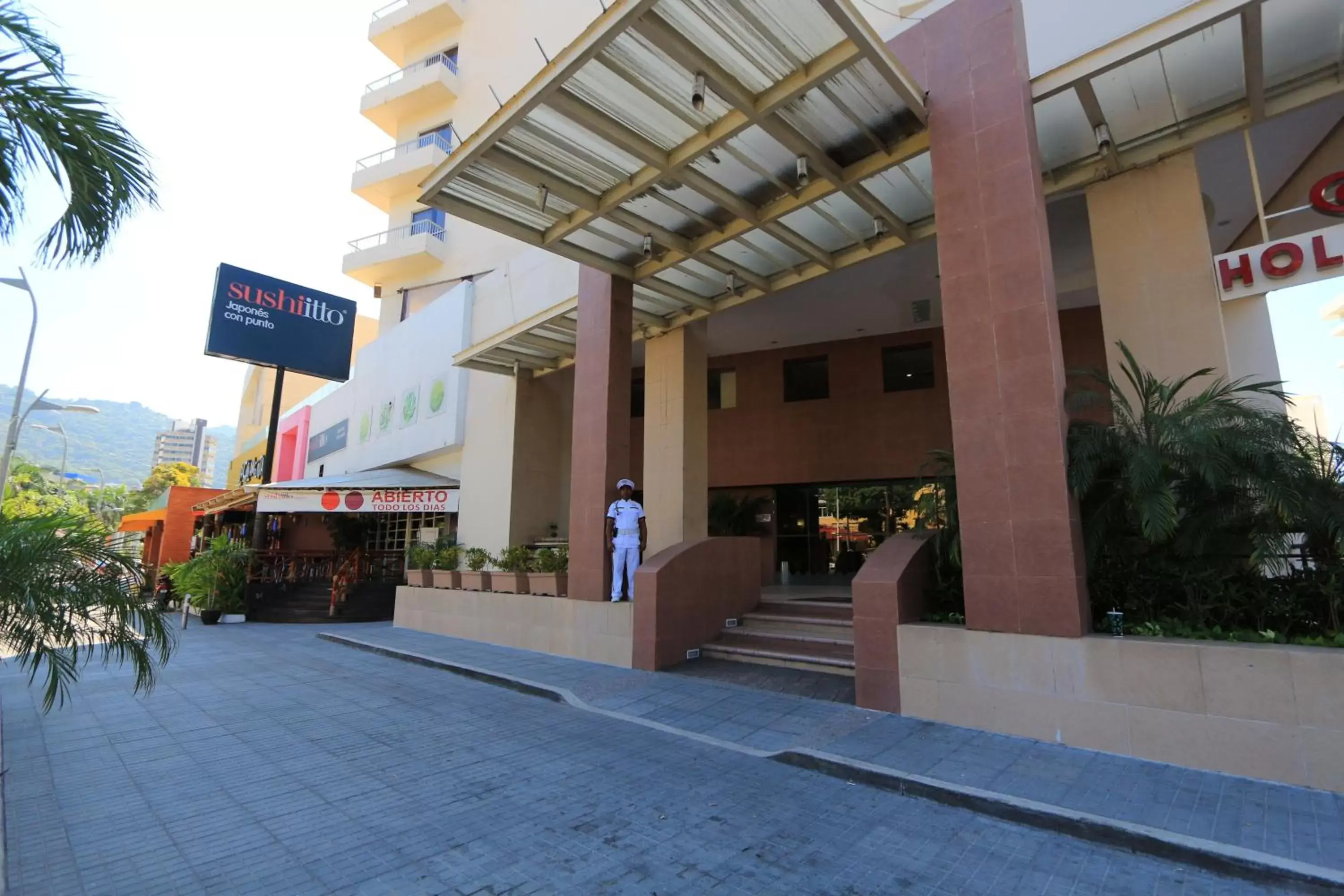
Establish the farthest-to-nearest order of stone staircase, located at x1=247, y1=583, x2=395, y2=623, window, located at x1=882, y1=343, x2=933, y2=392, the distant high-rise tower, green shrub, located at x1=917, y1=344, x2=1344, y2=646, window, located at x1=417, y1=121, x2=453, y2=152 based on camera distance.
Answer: the distant high-rise tower → window, located at x1=417, y1=121, x2=453, y2=152 → stone staircase, located at x1=247, y1=583, x2=395, y2=623 → window, located at x1=882, y1=343, x2=933, y2=392 → green shrub, located at x1=917, y1=344, x2=1344, y2=646

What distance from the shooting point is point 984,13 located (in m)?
6.23

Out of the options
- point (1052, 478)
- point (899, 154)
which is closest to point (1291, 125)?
point (899, 154)

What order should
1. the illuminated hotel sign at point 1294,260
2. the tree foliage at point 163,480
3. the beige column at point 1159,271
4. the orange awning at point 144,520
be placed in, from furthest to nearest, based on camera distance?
→ the tree foliage at point 163,480, the orange awning at point 144,520, the beige column at point 1159,271, the illuminated hotel sign at point 1294,260

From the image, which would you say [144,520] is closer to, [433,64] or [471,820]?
[433,64]

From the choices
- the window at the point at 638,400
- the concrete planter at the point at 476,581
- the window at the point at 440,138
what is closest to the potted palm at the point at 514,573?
the concrete planter at the point at 476,581

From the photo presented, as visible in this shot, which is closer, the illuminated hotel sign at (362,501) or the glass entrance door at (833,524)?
the glass entrance door at (833,524)

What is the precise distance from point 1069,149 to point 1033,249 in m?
2.63

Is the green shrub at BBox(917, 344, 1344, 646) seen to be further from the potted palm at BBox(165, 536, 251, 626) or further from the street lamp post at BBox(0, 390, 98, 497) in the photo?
the street lamp post at BBox(0, 390, 98, 497)

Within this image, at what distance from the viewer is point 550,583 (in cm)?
1005

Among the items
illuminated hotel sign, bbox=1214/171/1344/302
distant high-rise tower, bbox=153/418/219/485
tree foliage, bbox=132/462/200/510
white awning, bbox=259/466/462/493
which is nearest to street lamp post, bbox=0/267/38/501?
white awning, bbox=259/466/462/493

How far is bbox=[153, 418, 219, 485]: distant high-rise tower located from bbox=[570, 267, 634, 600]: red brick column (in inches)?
7464

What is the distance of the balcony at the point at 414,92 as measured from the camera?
2612 cm

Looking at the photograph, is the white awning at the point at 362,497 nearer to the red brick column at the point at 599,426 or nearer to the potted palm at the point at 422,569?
the potted palm at the point at 422,569

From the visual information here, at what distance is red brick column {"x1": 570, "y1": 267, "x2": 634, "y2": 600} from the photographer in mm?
9227
